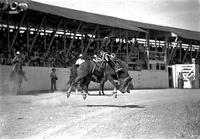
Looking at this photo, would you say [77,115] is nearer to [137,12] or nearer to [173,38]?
[137,12]

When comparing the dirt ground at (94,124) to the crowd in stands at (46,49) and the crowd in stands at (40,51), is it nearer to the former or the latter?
the crowd in stands at (46,49)

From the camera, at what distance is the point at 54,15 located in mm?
21906

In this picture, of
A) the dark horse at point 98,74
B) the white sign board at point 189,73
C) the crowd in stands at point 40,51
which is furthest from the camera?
the white sign board at point 189,73

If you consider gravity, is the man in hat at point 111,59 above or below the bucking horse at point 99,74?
above

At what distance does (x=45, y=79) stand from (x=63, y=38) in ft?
15.0

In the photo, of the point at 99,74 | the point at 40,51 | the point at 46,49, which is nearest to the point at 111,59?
the point at 99,74

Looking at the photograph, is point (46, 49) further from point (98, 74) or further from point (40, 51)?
point (98, 74)

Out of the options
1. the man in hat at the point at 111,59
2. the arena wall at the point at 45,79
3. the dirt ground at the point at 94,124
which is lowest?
the dirt ground at the point at 94,124

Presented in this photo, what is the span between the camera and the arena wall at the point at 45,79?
1773 cm

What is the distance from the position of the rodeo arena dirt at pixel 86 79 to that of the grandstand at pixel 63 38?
6 centimetres

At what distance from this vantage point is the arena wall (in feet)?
58.2

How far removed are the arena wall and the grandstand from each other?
358 millimetres

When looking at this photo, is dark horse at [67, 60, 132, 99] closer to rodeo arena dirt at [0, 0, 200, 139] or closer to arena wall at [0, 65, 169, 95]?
rodeo arena dirt at [0, 0, 200, 139]

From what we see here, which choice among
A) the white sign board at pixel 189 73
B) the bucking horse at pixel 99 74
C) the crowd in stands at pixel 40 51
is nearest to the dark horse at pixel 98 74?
the bucking horse at pixel 99 74
